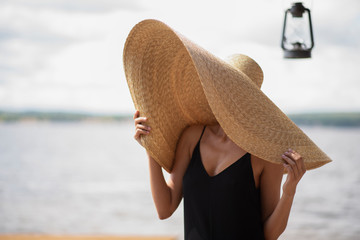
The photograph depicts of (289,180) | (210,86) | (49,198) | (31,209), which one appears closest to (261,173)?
(289,180)

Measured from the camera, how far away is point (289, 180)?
1.28 metres

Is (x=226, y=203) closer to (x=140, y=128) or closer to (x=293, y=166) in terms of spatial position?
(x=293, y=166)

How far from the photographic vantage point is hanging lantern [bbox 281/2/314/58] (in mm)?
3104

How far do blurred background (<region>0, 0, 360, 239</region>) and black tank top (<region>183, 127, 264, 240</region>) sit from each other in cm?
49

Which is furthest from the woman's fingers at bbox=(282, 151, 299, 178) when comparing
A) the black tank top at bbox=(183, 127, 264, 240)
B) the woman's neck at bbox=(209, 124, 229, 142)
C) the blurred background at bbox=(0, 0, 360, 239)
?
the blurred background at bbox=(0, 0, 360, 239)

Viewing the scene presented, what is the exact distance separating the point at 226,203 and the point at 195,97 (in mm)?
382

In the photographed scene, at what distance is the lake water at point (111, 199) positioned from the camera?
282 inches

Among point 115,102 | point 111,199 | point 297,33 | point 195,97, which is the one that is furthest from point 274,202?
point 115,102

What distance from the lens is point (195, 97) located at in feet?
5.22

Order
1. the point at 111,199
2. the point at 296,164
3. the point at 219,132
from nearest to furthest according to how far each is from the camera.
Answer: the point at 296,164 < the point at 219,132 < the point at 111,199

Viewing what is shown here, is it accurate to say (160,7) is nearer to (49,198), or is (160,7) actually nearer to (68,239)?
(49,198)

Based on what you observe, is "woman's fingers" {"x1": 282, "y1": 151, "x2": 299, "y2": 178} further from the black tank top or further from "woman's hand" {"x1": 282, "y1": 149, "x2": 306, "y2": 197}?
the black tank top

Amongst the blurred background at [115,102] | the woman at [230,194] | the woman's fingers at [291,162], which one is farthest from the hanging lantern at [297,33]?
the woman's fingers at [291,162]

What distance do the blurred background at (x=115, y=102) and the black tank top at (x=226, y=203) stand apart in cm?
49
